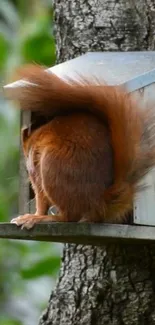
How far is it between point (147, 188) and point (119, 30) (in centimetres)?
82

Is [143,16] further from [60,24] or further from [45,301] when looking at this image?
[45,301]

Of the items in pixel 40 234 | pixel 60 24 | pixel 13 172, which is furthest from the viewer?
pixel 13 172

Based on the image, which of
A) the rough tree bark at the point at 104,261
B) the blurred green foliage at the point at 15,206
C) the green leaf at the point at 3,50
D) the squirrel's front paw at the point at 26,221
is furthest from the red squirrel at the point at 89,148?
the green leaf at the point at 3,50

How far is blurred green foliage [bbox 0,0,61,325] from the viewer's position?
16.2ft

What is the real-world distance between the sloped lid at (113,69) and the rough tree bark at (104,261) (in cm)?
30

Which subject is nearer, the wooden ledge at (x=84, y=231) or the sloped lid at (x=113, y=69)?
the wooden ledge at (x=84, y=231)

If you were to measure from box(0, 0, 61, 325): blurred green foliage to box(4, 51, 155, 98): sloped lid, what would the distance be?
0.91 meters

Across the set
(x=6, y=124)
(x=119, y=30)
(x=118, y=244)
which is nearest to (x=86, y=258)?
(x=118, y=244)

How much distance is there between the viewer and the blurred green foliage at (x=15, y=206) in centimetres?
494

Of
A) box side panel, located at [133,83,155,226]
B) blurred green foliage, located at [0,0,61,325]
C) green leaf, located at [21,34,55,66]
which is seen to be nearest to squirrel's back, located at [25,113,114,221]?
box side panel, located at [133,83,155,226]

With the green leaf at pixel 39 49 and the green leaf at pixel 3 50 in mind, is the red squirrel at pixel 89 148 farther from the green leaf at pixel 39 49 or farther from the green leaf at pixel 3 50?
the green leaf at pixel 3 50

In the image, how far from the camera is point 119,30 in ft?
13.4

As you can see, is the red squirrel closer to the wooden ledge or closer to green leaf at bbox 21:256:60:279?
the wooden ledge

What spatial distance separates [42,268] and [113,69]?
1429 mm
